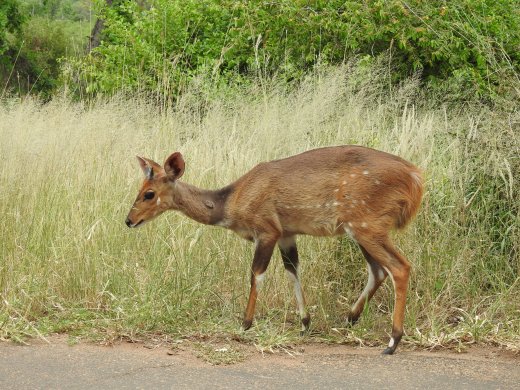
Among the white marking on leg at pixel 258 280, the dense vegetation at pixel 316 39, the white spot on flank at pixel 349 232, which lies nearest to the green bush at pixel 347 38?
the dense vegetation at pixel 316 39

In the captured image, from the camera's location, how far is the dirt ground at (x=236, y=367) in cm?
568

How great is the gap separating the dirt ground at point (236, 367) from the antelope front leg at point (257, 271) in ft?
0.88

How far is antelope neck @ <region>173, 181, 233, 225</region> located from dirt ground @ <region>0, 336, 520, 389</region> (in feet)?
3.24

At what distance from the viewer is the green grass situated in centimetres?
691

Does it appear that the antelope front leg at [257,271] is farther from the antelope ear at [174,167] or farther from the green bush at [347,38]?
the green bush at [347,38]

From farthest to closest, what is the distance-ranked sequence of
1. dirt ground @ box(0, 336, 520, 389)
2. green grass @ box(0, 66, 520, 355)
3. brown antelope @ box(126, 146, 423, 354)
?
green grass @ box(0, 66, 520, 355)
brown antelope @ box(126, 146, 423, 354)
dirt ground @ box(0, 336, 520, 389)

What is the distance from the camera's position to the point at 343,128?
9352mm

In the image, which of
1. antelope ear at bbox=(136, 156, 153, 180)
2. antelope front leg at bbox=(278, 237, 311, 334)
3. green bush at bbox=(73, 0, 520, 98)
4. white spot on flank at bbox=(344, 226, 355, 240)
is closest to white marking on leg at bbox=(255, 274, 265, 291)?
antelope front leg at bbox=(278, 237, 311, 334)

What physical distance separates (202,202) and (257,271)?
0.72 meters

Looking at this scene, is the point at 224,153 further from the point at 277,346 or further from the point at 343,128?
the point at 277,346

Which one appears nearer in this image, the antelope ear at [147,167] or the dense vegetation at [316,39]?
the antelope ear at [147,167]

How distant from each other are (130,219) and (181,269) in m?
0.68

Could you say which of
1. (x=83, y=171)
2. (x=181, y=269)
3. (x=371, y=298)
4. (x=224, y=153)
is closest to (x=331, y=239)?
(x=371, y=298)

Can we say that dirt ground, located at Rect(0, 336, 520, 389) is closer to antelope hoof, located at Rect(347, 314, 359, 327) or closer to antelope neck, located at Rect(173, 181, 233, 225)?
antelope hoof, located at Rect(347, 314, 359, 327)
